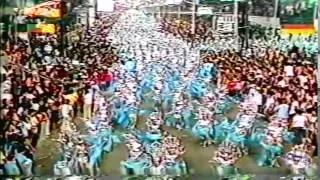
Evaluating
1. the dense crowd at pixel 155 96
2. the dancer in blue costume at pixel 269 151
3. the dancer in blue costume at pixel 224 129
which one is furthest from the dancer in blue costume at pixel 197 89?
the dancer in blue costume at pixel 269 151

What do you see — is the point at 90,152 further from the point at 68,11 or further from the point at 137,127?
the point at 68,11

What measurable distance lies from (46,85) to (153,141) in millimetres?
352

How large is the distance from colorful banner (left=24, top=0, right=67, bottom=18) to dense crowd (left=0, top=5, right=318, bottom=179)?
0.07 metres

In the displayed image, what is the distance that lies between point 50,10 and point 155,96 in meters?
0.39

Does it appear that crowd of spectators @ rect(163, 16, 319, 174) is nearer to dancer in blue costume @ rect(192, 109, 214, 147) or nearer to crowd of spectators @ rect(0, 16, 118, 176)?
dancer in blue costume @ rect(192, 109, 214, 147)

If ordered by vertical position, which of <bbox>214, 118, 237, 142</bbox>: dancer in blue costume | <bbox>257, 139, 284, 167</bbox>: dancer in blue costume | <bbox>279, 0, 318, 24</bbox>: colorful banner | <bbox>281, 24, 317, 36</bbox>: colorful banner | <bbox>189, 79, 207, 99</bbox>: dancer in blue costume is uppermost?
<bbox>279, 0, 318, 24</bbox>: colorful banner

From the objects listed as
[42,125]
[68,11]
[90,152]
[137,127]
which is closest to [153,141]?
[137,127]

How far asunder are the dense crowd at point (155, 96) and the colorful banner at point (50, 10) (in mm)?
66

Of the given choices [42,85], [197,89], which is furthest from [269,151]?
[42,85]

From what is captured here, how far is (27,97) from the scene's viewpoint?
6.28 feet

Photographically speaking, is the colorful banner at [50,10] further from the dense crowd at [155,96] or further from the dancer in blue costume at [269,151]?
the dancer in blue costume at [269,151]

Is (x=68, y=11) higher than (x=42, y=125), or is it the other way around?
(x=68, y=11)

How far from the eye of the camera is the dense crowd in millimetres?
1904

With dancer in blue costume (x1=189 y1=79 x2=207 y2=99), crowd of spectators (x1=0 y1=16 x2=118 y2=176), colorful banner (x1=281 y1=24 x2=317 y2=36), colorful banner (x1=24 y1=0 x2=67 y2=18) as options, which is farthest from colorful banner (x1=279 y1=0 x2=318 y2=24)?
colorful banner (x1=24 y1=0 x2=67 y2=18)
